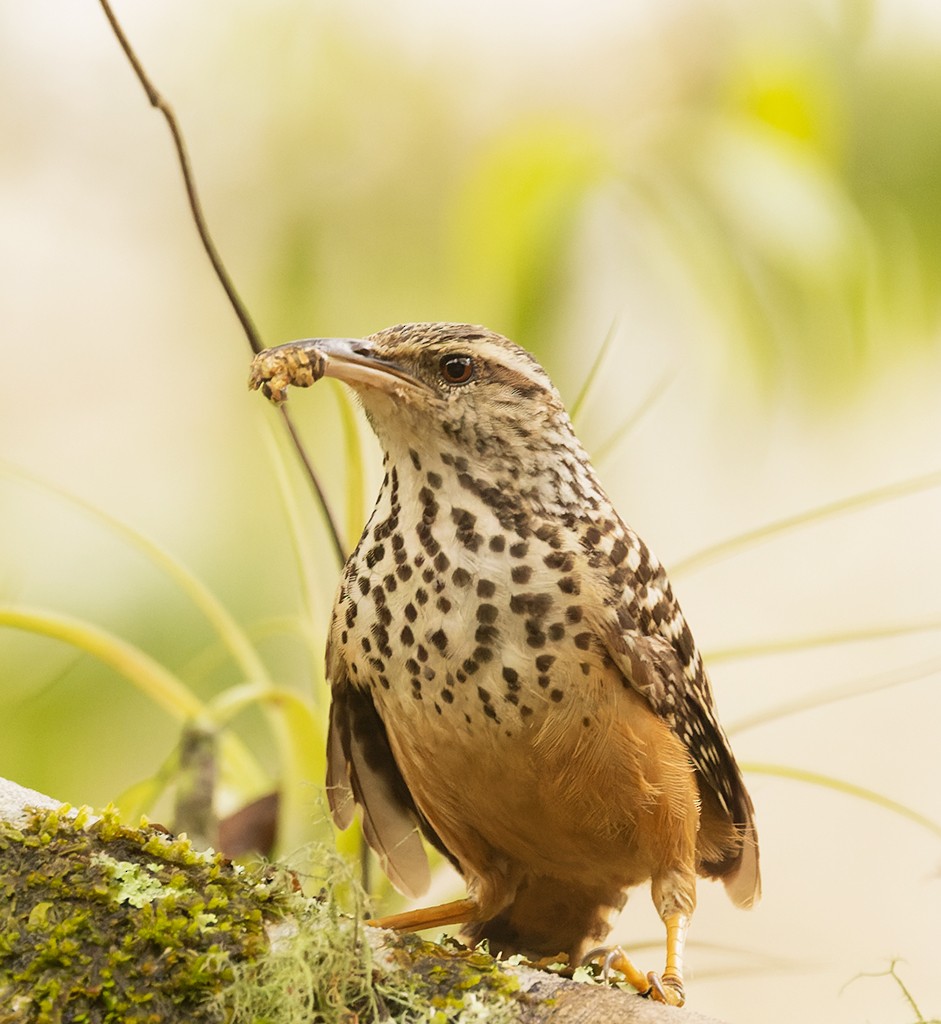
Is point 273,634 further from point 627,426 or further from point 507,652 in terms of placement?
point 507,652

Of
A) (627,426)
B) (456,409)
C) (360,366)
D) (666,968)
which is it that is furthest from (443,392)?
(627,426)

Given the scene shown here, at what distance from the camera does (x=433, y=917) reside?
6.43 ft

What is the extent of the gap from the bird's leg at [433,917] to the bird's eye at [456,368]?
82 centimetres

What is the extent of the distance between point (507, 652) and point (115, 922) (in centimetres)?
70

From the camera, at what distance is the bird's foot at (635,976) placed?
166cm

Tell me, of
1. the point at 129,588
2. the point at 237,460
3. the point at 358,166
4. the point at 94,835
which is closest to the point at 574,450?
the point at 94,835

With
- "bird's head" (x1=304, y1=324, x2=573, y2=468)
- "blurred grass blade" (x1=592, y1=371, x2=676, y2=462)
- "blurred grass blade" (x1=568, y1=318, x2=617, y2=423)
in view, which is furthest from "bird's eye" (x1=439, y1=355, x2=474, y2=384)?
"blurred grass blade" (x1=592, y1=371, x2=676, y2=462)

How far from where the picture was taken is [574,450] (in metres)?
2.05

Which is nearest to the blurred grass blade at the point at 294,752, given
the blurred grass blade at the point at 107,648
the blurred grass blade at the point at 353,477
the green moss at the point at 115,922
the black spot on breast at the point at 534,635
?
the blurred grass blade at the point at 107,648

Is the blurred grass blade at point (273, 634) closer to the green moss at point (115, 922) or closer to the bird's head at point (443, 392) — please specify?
the bird's head at point (443, 392)

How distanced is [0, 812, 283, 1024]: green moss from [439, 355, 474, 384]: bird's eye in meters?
0.84

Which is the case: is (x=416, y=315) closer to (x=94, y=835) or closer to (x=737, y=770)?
(x=737, y=770)

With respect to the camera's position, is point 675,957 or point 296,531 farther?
point 296,531

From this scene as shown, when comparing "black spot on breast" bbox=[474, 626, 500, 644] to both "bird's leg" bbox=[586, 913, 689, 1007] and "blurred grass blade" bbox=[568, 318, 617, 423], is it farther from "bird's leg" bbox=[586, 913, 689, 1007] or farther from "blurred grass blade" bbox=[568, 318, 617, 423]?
"blurred grass blade" bbox=[568, 318, 617, 423]
